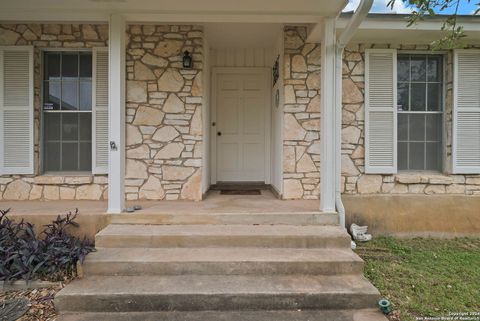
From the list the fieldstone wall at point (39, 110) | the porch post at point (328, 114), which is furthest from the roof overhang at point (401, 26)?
the fieldstone wall at point (39, 110)

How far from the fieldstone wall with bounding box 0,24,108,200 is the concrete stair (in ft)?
4.27

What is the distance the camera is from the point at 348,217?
4.14 metres

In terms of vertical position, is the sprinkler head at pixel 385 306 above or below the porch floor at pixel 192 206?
below

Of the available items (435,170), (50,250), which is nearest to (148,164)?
(50,250)

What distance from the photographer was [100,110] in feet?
14.0

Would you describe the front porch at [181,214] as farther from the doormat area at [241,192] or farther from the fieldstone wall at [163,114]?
the doormat area at [241,192]

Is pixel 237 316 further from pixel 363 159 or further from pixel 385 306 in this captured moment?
pixel 363 159

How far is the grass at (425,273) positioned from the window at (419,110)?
1153 millimetres

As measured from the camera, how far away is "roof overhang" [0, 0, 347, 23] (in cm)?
321

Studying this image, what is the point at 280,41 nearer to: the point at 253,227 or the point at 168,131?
the point at 168,131

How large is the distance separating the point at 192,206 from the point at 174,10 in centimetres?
222

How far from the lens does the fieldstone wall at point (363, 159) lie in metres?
4.25

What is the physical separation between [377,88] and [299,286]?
2.98 metres

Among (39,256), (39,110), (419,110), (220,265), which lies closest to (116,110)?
(39,256)
